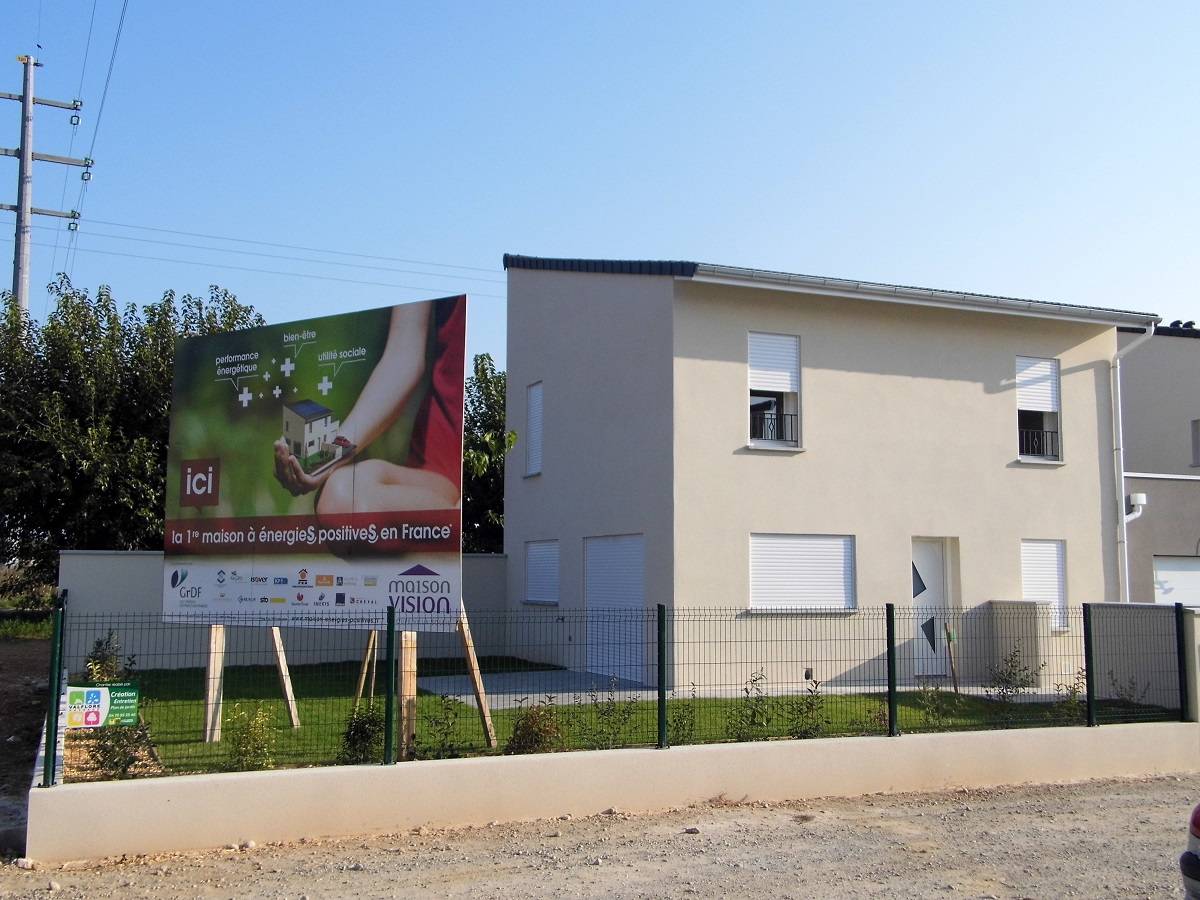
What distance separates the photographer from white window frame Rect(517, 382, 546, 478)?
1928cm

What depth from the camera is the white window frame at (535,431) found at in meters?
19.3

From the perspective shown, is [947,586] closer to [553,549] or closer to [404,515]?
[553,549]

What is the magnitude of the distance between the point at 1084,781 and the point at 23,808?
943cm

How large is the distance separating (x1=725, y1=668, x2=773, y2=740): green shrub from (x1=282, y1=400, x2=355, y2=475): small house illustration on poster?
4.42m

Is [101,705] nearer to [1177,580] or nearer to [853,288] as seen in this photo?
[853,288]

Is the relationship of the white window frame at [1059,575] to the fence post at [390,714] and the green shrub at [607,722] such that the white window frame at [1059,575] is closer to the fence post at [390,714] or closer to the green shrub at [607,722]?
the green shrub at [607,722]

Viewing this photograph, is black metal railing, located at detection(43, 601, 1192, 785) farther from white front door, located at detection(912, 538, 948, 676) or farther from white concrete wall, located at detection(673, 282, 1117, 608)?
white concrete wall, located at detection(673, 282, 1117, 608)

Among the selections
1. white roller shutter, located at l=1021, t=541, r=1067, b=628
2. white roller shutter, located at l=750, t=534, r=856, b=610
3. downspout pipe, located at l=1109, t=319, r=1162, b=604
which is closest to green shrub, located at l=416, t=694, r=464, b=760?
white roller shutter, located at l=750, t=534, r=856, b=610

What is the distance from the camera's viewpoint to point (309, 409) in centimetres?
1126

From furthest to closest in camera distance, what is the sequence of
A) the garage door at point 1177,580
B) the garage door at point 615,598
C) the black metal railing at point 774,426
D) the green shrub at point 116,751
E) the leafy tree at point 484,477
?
1. the leafy tree at point 484,477
2. the garage door at point 1177,580
3. the black metal railing at point 774,426
4. the garage door at point 615,598
5. the green shrub at point 116,751

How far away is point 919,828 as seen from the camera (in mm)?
8680

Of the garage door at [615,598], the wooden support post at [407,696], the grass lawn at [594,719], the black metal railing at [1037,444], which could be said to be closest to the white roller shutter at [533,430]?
the garage door at [615,598]

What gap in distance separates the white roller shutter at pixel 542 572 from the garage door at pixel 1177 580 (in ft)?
32.9

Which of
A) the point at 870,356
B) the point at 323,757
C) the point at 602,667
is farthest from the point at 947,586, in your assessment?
the point at 323,757
